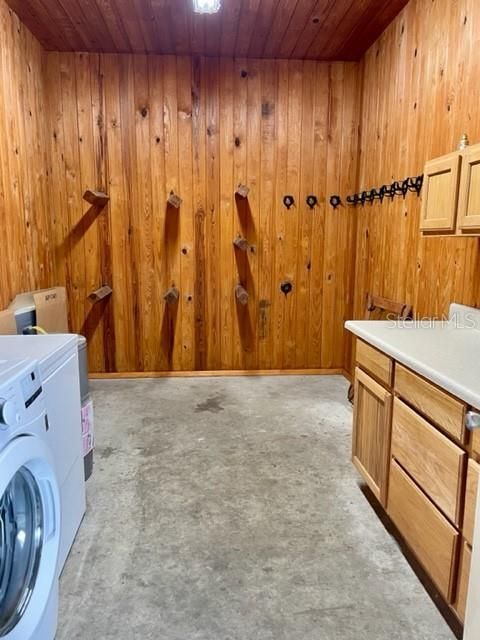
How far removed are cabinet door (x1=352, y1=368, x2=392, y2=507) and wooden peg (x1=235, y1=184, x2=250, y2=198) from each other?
2.12 m

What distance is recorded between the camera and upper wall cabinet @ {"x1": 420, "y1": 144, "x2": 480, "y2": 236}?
176cm

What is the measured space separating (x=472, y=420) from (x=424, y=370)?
286 mm

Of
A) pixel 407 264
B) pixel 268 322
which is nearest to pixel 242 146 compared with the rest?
pixel 268 322

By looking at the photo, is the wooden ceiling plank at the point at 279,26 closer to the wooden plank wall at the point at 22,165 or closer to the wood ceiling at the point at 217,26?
the wood ceiling at the point at 217,26

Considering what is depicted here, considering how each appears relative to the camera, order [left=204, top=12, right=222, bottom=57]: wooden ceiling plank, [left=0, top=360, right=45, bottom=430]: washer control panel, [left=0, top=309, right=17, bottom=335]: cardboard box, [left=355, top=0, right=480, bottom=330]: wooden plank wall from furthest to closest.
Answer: [left=204, top=12, right=222, bottom=57]: wooden ceiling plank
[left=0, top=309, right=17, bottom=335]: cardboard box
[left=355, top=0, right=480, bottom=330]: wooden plank wall
[left=0, top=360, right=45, bottom=430]: washer control panel

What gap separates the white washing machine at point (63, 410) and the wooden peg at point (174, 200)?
215 centimetres

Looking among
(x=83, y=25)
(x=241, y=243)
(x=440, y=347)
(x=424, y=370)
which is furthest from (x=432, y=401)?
(x=83, y=25)

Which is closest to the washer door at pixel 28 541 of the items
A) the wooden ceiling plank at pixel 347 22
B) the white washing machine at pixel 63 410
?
the white washing machine at pixel 63 410

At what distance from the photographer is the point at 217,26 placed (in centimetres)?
320

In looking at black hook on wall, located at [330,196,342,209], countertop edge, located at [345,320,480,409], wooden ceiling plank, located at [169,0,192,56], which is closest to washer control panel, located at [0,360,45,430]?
countertop edge, located at [345,320,480,409]

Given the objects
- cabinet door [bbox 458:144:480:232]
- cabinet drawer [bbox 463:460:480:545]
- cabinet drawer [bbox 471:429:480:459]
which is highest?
cabinet door [bbox 458:144:480:232]

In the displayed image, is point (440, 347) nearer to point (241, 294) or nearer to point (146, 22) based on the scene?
point (241, 294)

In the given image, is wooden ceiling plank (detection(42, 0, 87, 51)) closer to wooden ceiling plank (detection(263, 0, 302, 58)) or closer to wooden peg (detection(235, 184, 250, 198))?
wooden ceiling plank (detection(263, 0, 302, 58))

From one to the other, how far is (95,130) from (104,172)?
13.1 inches
